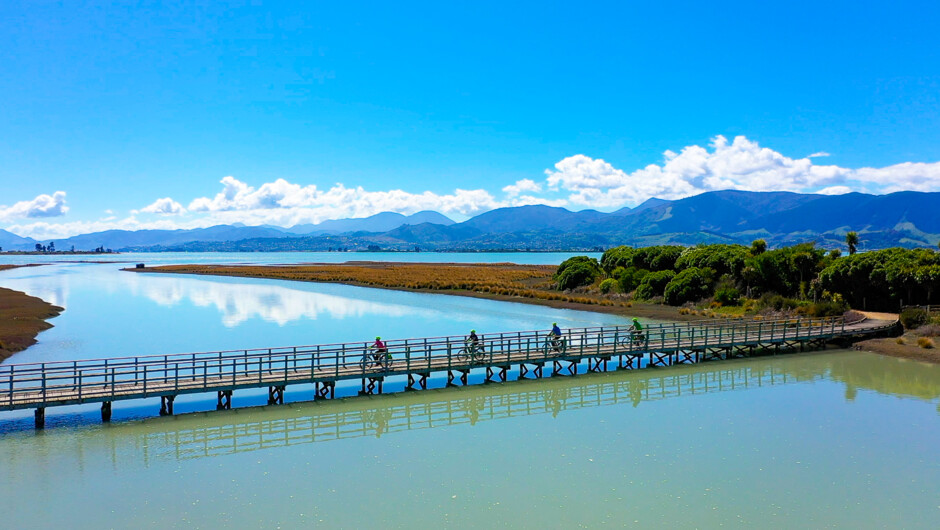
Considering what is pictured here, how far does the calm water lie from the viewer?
45.2 ft

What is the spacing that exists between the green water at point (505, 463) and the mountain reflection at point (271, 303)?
26.1 m

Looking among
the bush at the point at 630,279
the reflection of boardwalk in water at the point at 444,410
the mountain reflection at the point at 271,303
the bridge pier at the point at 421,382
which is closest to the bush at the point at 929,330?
the reflection of boardwalk in water at the point at 444,410

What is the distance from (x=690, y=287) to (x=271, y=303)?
3943 cm

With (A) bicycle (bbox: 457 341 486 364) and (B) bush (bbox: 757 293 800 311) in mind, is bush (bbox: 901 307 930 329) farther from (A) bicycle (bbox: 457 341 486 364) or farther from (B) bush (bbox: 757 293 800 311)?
(A) bicycle (bbox: 457 341 486 364)

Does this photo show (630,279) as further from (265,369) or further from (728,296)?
(265,369)

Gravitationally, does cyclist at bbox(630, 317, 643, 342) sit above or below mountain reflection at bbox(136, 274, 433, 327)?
above

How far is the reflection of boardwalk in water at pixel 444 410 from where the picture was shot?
62.2 feet

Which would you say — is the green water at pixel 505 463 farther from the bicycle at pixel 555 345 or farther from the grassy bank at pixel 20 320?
the grassy bank at pixel 20 320

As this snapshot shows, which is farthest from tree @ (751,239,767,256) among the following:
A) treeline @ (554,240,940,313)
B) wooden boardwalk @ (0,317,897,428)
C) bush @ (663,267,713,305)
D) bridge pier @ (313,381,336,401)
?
bridge pier @ (313,381,336,401)

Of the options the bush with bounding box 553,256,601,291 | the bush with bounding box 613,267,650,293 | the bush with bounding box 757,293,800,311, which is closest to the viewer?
the bush with bounding box 757,293,800,311

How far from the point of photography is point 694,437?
19.2m

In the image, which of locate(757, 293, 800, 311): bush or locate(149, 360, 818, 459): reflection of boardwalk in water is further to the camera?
locate(757, 293, 800, 311): bush

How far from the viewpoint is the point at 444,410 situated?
2273 cm

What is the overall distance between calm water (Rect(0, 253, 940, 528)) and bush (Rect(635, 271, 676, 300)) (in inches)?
1114
